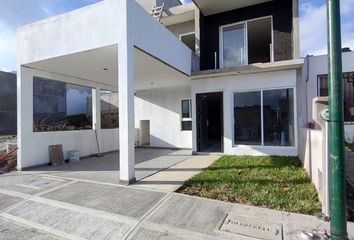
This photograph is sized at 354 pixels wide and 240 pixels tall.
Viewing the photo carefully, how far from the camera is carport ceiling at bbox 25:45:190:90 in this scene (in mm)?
7141

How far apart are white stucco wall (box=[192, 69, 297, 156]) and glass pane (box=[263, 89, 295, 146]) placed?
0.77 feet

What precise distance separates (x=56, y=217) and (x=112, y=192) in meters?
1.30

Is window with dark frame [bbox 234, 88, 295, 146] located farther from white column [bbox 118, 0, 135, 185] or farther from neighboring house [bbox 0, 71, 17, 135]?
neighboring house [bbox 0, 71, 17, 135]

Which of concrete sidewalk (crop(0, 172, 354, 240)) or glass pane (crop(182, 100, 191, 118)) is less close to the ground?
glass pane (crop(182, 100, 191, 118))

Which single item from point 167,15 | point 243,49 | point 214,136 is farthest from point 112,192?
point 167,15

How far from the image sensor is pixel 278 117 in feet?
30.7

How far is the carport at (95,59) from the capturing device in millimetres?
5949

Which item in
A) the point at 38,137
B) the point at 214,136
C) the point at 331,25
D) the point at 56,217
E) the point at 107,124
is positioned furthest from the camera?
the point at 107,124

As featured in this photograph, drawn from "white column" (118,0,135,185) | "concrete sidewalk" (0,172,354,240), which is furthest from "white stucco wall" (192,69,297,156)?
"concrete sidewalk" (0,172,354,240)

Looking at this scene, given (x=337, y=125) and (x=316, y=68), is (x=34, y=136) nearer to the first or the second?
(x=337, y=125)

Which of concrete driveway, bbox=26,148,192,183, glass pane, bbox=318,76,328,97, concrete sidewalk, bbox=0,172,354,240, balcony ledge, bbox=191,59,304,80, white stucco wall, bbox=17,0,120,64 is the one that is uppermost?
white stucco wall, bbox=17,0,120,64

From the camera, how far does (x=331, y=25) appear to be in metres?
2.91

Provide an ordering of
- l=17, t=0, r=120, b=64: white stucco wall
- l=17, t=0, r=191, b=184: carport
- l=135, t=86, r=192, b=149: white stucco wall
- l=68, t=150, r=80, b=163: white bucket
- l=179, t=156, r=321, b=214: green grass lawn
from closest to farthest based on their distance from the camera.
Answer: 1. l=179, t=156, r=321, b=214: green grass lawn
2. l=17, t=0, r=191, b=184: carport
3. l=17, t=0, r=120, b=64: white stucco wall
4. l=68, t=150, r=80, b=163: white bucket
5. l=135, t=86, r=192, b=149: white stucco wall

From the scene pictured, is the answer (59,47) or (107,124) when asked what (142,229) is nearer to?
(59,47)
